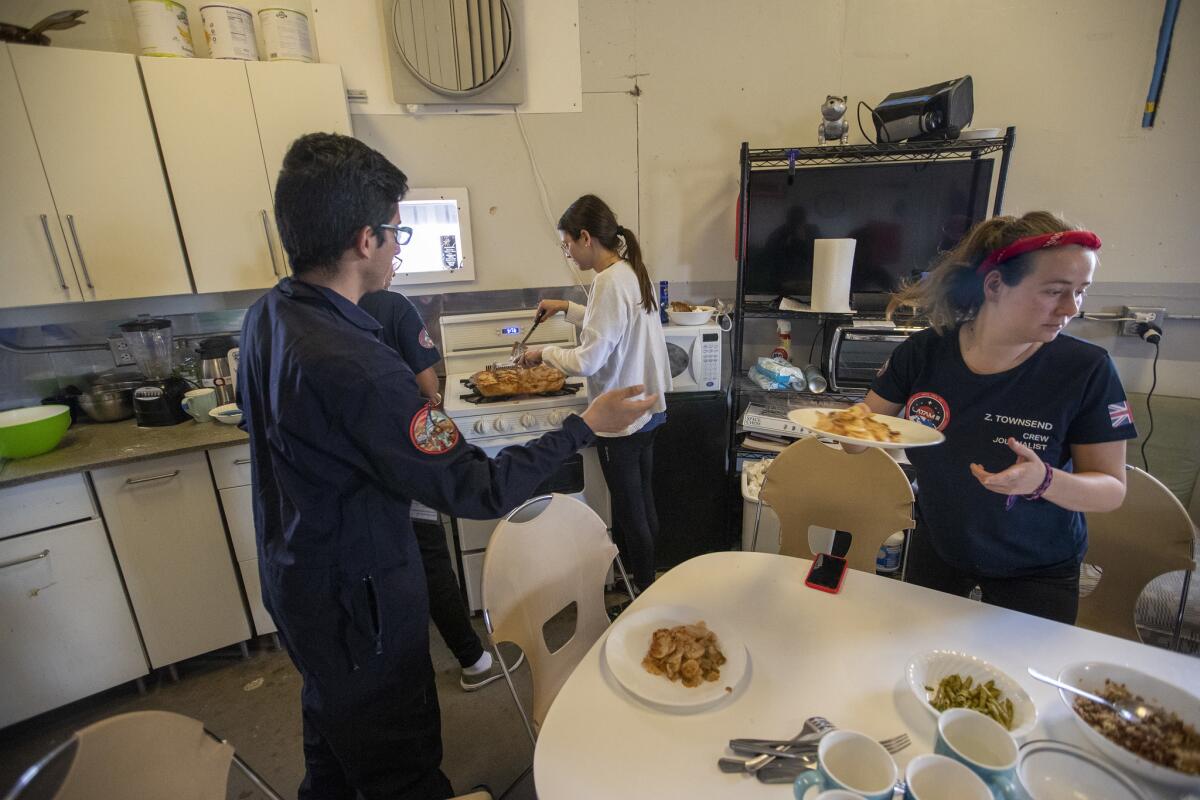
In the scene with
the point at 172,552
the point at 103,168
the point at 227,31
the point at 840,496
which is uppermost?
the point at 227,31

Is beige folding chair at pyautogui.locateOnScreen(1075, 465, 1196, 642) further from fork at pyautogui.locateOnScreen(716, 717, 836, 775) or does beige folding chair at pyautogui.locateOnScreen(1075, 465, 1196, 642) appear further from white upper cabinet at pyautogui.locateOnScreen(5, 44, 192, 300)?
white upper cabinet at pyautogui.locateOnScreen(5, 44, 192, 300)

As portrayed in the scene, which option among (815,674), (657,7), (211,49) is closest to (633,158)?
(657,7)

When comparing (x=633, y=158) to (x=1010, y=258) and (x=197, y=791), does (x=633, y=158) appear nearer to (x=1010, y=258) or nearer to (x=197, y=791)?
(x=1010, y=258)

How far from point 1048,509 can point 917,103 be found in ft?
5.19

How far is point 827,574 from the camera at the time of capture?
1243 millimetres

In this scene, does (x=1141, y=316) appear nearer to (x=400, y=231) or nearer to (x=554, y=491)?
(x=554, y=491)

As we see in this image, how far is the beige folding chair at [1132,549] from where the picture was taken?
1.33m

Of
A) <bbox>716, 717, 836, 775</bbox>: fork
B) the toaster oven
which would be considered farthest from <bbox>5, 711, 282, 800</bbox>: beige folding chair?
the toaster oven

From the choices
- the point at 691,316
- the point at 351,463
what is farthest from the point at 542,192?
the point at 351,463

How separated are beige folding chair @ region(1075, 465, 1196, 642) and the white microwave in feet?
4.31

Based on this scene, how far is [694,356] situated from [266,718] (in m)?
2.08

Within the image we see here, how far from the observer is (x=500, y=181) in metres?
2.55

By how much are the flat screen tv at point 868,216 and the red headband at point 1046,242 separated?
4.14 feet

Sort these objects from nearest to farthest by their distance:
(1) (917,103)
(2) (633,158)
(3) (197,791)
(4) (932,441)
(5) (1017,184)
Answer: (3) (197,791) < (4) (932,441) < (1) (917,103) < (5) (1017,184) < (2) (633,158)
